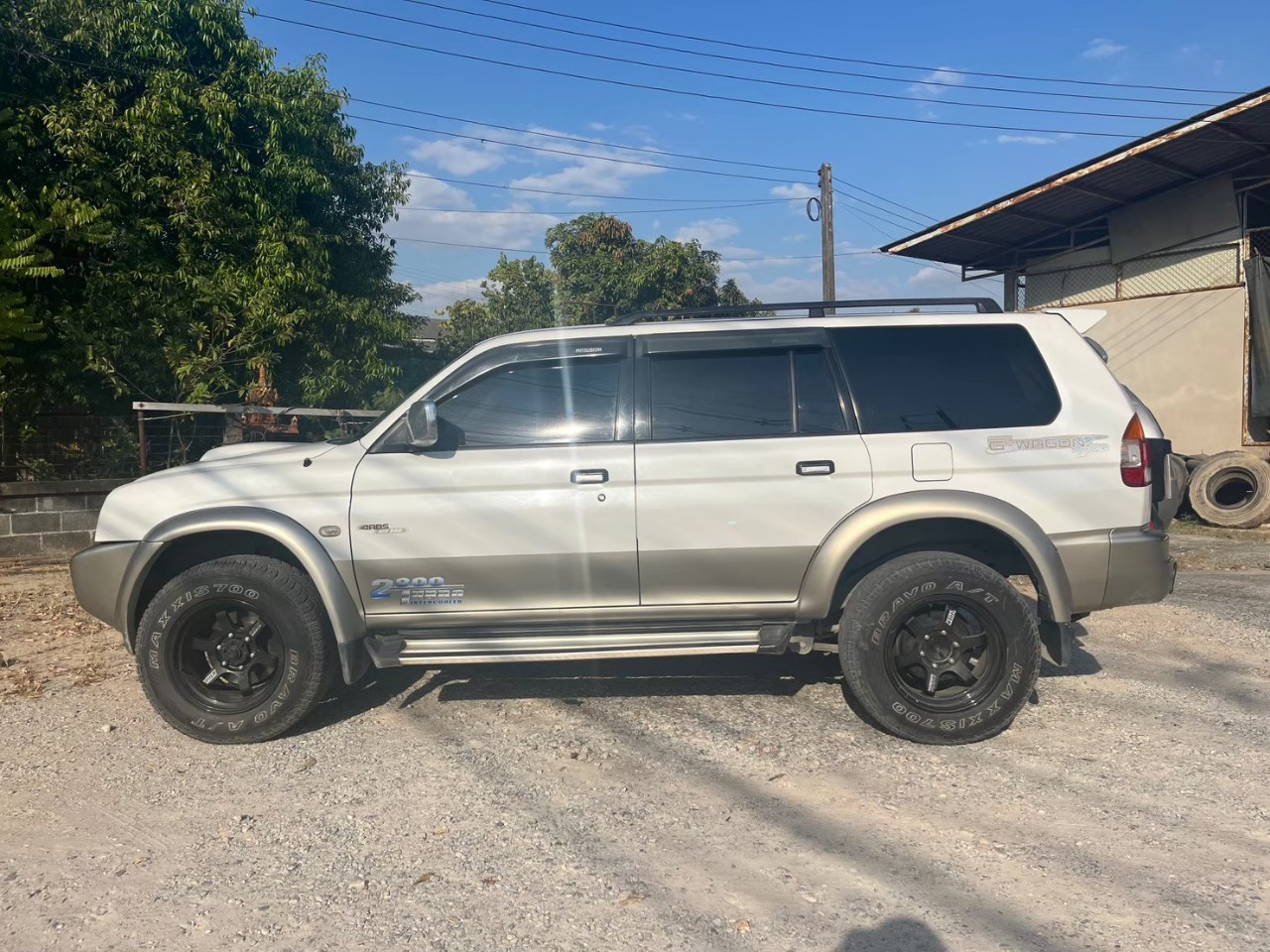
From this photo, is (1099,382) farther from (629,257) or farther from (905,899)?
(629,257)

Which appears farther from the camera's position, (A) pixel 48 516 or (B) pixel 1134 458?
(A) pixel 48 516

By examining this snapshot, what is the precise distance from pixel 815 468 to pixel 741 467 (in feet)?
1.14

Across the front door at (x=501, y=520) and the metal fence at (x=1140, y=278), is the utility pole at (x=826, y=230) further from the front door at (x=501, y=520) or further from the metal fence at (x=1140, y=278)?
the front door at (x=501, y=520)

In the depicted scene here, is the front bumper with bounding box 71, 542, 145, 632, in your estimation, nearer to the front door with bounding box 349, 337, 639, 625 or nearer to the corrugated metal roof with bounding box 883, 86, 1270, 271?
the front door with bounding box 349, 337, 639, 625

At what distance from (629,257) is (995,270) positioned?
52.3ft

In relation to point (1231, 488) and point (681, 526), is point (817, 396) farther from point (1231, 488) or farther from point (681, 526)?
point (1231, 488)

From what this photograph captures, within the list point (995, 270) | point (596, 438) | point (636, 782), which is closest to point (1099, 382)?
point (596, 438)

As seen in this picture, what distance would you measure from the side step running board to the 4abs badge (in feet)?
0.61

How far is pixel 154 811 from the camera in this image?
→ 3.81 m

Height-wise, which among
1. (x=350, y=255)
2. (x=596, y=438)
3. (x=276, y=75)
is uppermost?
(x=276, y=75)

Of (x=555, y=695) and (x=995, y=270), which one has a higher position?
(x=995, y=270)

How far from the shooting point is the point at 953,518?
4398 mm

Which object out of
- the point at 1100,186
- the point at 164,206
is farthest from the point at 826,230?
the point at 164,206

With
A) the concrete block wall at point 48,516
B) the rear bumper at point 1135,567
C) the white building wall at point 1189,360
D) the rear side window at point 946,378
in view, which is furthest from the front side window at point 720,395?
the white building wall at point 1189,360
